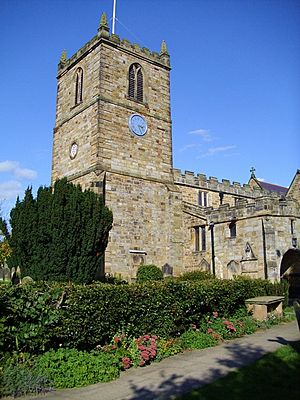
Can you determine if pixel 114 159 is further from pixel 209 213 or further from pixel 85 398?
pixel 85 398

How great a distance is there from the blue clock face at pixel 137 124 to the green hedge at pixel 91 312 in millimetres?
13721

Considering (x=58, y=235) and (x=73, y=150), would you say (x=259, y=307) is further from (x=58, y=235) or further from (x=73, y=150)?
(x=73, y=150)

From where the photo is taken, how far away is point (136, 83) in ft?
77.7

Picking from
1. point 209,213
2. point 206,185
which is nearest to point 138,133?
point 209,213

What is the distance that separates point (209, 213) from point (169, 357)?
16.2 m

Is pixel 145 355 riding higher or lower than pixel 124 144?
lower

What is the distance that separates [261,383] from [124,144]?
17095 millimetres

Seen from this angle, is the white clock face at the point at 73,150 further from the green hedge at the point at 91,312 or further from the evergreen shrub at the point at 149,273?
the green hedge at the point at 91,312

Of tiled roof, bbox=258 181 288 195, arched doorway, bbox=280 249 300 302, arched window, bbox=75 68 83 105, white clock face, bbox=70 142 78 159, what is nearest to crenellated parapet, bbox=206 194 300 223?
arched doorway, bbox=280 249 300 302

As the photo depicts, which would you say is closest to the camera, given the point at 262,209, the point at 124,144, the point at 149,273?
the point at 149,273

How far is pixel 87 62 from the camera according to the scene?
2314 centimetres

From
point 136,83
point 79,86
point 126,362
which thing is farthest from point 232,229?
point 126,362

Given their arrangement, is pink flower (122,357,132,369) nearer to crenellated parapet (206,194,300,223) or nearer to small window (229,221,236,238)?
crenellated parapet (206,194,300,223)

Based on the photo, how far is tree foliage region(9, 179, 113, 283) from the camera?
13.9 meters
